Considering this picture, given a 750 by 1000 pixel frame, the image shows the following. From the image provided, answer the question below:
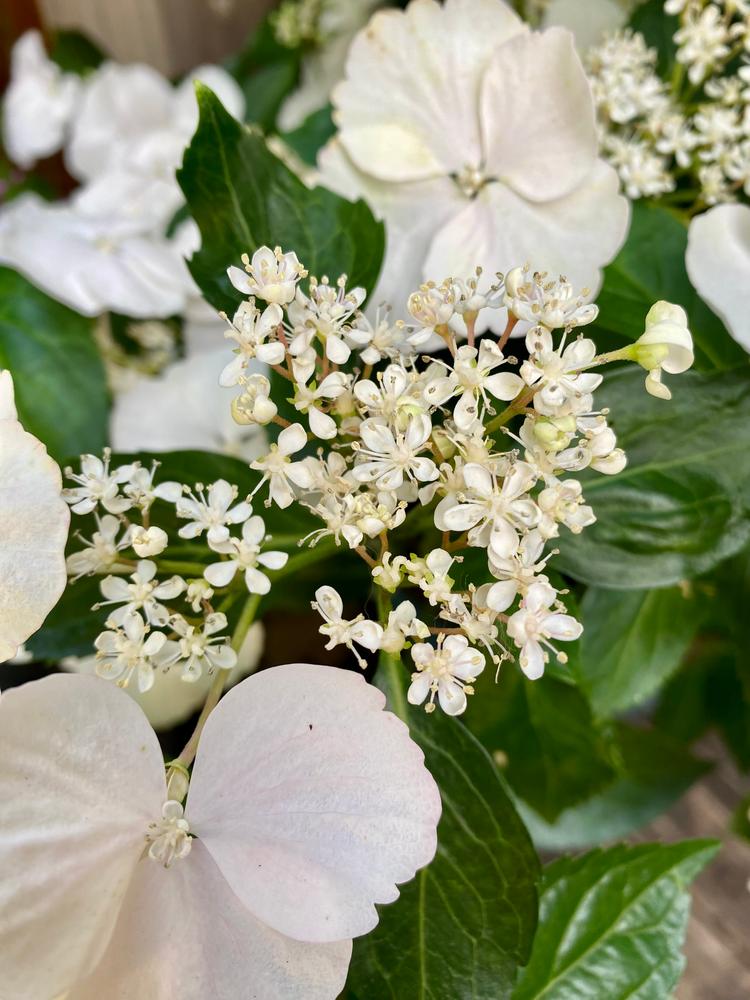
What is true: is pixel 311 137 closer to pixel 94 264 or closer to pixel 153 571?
pixel 94 264

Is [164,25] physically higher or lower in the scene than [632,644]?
higher

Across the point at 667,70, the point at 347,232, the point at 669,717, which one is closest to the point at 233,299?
the point at 347,232

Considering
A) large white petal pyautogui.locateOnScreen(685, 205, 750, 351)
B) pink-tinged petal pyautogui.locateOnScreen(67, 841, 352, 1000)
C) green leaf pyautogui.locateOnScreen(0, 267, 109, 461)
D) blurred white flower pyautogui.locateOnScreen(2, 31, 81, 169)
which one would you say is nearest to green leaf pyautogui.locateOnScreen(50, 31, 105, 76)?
blurred white flower pyautogui.locateOnScreen(2, 31, 81, 169)

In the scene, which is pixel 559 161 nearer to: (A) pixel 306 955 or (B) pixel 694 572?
(B) pixel 694 572

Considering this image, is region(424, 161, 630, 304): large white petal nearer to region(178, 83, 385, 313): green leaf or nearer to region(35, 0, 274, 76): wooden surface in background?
region(178, 83, 385, 313): green leaf

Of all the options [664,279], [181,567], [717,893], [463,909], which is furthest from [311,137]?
[717,893]
